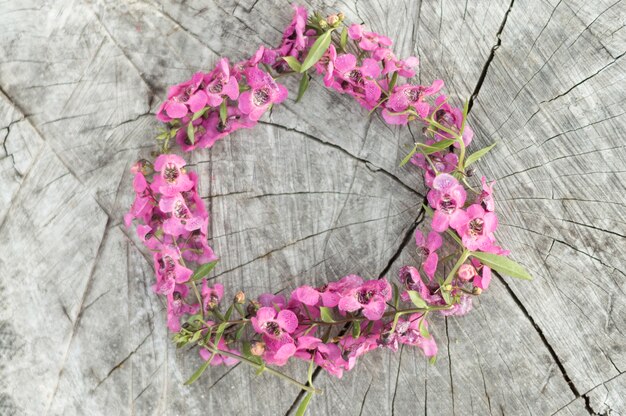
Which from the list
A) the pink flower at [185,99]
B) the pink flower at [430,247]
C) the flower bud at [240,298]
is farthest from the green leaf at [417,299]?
the pink flower at [185,99]

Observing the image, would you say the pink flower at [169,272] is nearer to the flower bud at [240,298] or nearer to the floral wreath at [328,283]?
the floral wreath at [328,283]

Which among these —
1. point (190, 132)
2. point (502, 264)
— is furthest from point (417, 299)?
point (190, 132)

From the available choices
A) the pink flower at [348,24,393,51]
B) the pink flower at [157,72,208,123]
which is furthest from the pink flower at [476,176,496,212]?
the pink flower at [157,72,208,123]

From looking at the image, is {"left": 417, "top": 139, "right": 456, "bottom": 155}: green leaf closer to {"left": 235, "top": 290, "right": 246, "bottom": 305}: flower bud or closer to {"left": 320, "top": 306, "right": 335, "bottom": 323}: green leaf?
{"left": 320, "top": 306, "right": 335, "bottom": 323}: green leaf

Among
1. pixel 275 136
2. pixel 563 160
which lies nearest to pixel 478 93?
pixel 563 160

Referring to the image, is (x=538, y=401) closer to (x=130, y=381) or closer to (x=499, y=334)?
(x=499, y=334)
